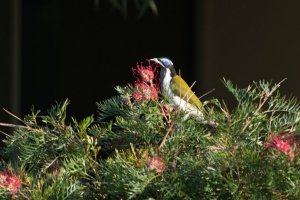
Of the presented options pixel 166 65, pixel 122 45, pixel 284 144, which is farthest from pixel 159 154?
pixel 122 45

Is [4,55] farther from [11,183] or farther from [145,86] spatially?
[11,183]

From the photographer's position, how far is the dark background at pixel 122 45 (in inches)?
251

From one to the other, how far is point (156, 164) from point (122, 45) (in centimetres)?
499

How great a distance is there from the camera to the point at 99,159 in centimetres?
176

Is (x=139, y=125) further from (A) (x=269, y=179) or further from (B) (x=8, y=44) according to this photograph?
(B) (x=8, y=44)

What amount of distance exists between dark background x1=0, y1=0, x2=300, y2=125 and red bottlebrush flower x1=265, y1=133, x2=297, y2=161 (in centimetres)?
463

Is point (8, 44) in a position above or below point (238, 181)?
below

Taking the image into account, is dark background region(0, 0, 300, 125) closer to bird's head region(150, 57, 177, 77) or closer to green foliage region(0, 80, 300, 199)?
bird's head region(150, 57, 177, 77)

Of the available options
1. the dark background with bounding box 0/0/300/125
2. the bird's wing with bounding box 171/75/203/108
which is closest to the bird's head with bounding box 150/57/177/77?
the bird's wing with bounding box 171/75/203/108

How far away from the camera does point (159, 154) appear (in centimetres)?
168

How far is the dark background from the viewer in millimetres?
6363

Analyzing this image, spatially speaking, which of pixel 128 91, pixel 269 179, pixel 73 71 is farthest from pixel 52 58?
pixel 269 179

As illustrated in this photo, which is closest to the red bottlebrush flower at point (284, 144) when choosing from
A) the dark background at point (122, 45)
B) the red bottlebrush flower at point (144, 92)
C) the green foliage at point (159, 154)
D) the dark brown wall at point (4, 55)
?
the green foliage at point (159, 154)

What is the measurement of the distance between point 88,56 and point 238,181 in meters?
5.04
